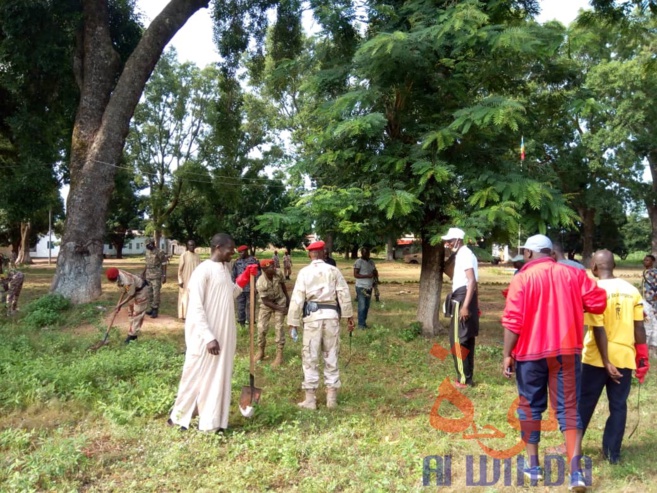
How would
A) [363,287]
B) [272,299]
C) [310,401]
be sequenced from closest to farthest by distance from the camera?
1. [310,401]
2. [272,299]
3. [363,287]

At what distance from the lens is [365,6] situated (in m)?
8.70

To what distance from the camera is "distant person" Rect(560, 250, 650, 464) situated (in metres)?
4.16

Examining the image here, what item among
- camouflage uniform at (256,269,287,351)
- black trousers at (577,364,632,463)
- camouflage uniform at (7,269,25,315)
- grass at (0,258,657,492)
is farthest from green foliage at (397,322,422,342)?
camouflage uniform at (7,269,25,315)

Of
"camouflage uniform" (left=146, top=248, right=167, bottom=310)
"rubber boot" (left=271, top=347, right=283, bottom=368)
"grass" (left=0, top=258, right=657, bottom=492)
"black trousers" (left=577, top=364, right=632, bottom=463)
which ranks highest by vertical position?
"camouflage uniform" (left=146, top=248, right=167, bottom=310)

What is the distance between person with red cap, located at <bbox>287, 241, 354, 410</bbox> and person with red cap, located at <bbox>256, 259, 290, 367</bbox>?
190cm

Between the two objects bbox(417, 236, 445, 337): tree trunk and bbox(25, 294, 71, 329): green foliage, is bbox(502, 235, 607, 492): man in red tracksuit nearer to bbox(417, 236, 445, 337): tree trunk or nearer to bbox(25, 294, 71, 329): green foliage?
bbox(417, 236, 445, 337): tree trunk

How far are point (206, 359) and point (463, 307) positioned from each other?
10.4 ft

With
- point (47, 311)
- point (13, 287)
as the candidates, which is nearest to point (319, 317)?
point (47, 311)

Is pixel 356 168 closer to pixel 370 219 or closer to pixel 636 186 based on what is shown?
pixel 370 219

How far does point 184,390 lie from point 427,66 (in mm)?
6041

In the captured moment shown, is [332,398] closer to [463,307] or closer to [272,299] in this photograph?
[463,307]

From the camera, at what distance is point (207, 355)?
16.1 feet

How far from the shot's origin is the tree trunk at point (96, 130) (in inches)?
Answer: 483

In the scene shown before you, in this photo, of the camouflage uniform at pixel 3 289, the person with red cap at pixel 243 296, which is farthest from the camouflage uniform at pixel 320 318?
the camouflage uniform at pixel 3 289
